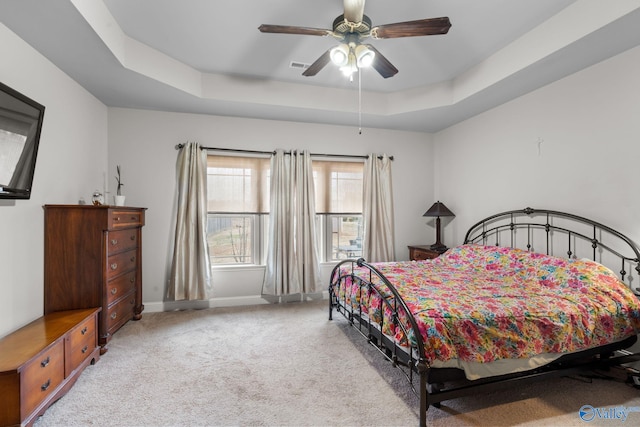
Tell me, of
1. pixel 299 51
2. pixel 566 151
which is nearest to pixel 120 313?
pixel 299 51

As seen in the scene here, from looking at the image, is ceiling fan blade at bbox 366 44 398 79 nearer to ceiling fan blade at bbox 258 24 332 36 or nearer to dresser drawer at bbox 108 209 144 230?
ceiling fan blade at bbox 258 24 332 36

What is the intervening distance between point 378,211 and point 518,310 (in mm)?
2862

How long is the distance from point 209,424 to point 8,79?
2.88 m

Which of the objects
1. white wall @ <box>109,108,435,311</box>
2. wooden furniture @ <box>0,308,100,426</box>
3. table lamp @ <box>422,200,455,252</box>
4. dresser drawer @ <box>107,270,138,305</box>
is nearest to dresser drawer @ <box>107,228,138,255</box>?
dresser drawer @ <box>107,270,138,305</box>

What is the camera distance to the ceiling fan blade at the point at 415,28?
2.11m

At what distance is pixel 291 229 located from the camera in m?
4.49

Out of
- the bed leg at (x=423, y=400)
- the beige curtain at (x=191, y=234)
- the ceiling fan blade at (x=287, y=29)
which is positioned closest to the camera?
the bed leg at (x=423, y=400)

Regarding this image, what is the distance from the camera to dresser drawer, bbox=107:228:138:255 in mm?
3051

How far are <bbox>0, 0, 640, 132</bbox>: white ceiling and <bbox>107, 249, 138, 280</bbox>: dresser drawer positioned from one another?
1825 millimetres

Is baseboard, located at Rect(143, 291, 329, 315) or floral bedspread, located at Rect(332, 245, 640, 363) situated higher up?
floral bedspread, located at Rect(332, 245, 640, 363)

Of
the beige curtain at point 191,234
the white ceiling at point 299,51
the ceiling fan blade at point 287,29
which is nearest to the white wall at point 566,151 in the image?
the white ceiling at point 299,51

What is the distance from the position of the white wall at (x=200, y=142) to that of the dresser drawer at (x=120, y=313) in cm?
48

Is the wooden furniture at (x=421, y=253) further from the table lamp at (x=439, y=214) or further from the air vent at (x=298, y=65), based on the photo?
the air vent at (x=298, y=65)

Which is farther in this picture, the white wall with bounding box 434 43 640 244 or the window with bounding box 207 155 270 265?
the window with bounding box 207 155 270 265
